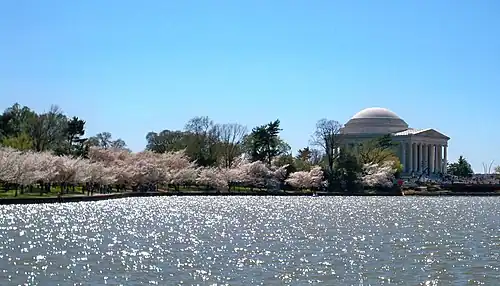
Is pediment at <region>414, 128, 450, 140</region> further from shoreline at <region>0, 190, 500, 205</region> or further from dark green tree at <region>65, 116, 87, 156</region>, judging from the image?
dark green tree at <region>65, 116, 87, 156</region>

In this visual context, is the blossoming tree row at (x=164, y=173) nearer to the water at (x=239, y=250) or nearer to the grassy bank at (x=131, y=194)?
the grassy bank at (x=131, y=194)

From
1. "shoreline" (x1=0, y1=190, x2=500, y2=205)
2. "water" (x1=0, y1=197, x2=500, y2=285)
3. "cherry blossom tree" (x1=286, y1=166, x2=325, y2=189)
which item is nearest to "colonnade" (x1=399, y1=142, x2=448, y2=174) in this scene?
"shoreline" (x1=0, y1=190, x2=500, y2=205)

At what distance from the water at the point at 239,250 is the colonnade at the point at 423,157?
3827 inches

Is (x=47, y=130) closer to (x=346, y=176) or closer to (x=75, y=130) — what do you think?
(x=75, y=130)

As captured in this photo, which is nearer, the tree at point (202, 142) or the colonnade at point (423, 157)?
the tree at point (202, 142)

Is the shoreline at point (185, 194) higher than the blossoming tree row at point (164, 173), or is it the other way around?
the blossoming tree row at point (164, 173)

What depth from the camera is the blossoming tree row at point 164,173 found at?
67500mm

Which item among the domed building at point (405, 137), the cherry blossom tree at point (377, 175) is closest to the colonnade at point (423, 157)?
the domed building at point (405, 137)

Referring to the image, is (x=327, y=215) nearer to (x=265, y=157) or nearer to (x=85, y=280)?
(x=85, y=280)

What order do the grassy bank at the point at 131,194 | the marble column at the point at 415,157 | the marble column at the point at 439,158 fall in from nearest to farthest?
the grassy bank at the point at 131,194
the marble column at the point at 415,157
the marble column at the point at 439,158

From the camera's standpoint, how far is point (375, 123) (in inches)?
5802

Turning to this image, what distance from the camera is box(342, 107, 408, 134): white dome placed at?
145625 mm

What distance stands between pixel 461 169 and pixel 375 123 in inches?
824

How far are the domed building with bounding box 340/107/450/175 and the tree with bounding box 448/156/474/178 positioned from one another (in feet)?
16.0
